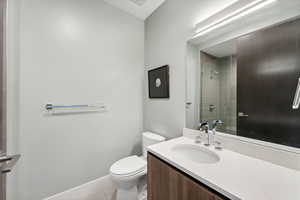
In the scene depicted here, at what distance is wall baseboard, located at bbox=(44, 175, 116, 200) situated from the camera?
149 centimetres

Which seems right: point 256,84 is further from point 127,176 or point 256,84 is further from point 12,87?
point 12,87

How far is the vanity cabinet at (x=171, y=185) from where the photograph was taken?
70cm

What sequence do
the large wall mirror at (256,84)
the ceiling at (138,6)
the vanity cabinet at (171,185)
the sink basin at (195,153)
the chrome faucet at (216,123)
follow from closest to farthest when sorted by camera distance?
the vanity cabinet at (171,185)
the large wall mirror at (256,84)
the sink basin at (195,153)
the chrome faucet at (216,123)
the ceiling at (138,6)

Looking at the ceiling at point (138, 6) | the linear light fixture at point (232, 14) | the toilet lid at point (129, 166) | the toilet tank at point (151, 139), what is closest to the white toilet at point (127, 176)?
the toilet lid at point (129, 166)

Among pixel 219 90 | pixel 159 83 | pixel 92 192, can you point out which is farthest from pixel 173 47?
pixel 92 192

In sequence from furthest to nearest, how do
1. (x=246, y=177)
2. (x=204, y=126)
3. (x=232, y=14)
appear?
(x=204, y=126) → (x=232, y=14) → (x=246, y=177)

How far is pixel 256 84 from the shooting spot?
96cm

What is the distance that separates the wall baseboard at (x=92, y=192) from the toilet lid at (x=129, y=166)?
0.46 m

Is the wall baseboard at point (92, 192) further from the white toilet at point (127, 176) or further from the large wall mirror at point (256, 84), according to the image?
the large wall mirror at point (256, 84)

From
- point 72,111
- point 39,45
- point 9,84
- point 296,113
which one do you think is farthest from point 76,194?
point 296,113

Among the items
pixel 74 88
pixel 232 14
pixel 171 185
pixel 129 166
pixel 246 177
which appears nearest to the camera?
pixel 246 177

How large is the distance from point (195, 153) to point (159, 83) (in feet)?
3.32

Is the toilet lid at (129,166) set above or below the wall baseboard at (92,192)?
above

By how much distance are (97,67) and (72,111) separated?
2.13ft
